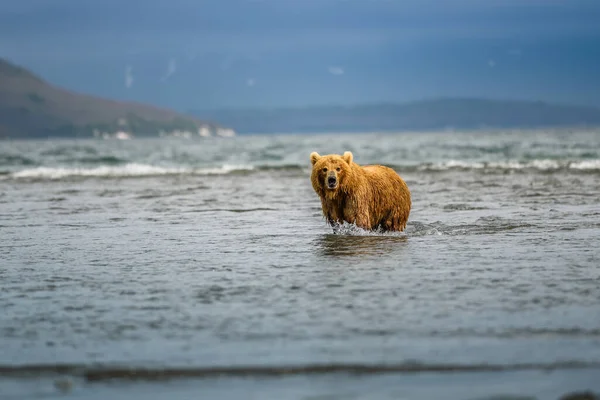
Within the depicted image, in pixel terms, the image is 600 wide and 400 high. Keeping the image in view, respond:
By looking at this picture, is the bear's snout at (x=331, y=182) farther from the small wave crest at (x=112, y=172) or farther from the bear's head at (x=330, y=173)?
the small wave crest at (x=112, y=172)

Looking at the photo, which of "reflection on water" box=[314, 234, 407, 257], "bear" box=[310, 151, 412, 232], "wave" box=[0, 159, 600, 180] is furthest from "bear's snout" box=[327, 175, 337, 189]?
"wave" box=[0, 159, 600, 180]

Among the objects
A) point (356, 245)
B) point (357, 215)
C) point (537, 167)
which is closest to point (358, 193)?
point (357, 215)

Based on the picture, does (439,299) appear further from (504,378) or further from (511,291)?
(504,378)

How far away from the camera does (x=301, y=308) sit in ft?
22.8

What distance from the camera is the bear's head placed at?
11.4m

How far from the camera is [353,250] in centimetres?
1038

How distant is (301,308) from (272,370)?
166 cm

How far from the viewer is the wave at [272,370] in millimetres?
5219

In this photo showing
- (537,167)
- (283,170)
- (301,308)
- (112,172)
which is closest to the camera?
(301,308)

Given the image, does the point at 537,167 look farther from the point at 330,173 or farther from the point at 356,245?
the point at 356,245

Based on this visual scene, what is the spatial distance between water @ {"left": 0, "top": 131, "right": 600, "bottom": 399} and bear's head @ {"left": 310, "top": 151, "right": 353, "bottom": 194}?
2.22 feet

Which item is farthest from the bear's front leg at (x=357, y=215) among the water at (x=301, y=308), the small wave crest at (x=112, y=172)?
the small wave crest at (x=112, y=172)

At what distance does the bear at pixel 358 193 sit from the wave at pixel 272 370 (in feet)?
20.3

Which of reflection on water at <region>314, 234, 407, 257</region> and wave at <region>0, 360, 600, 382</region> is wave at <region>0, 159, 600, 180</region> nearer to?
reflection on water at <region>314, 234, 407, 257</region>
